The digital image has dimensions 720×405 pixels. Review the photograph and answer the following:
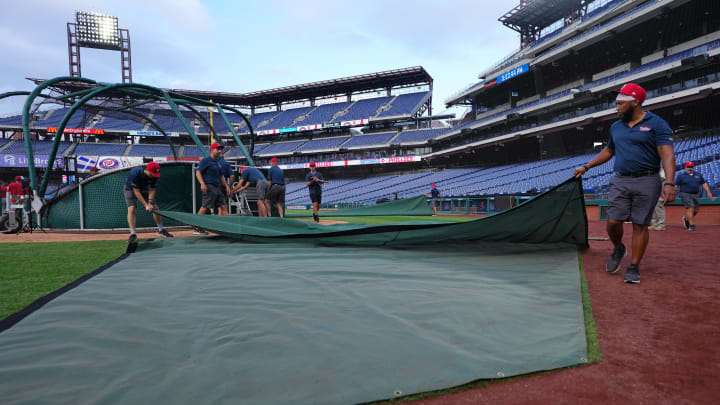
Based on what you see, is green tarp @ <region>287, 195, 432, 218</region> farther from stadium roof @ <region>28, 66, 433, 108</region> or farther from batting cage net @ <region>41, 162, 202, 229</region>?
stadium roof @ <region>28, 66, 433, 108</region>

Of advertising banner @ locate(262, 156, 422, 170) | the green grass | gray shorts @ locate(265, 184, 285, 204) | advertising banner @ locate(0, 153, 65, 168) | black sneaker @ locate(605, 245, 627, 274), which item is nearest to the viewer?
the green grass

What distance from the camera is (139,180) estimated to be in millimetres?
5219

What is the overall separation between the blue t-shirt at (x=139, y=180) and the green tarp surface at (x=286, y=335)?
118 inches

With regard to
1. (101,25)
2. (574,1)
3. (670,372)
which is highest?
(101,25)

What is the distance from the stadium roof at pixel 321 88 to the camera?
35406 mm

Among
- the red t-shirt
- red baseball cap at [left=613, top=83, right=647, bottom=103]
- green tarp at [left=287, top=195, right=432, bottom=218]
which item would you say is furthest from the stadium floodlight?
red baseball cap at [left=613, top=83, right=647, bottom=103]

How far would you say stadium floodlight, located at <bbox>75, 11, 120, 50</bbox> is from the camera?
3541 centimetres

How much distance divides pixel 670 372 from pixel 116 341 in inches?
87.0

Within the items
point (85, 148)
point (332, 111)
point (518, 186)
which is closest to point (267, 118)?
point (332, 111)

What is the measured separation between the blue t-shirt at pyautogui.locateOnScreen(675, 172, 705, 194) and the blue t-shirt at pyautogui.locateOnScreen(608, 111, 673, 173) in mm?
6266

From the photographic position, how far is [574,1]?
24.9m

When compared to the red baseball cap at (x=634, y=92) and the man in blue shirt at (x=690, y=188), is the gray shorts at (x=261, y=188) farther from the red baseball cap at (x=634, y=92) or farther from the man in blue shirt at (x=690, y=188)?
the man in blue shirt at (x=690, y=188)

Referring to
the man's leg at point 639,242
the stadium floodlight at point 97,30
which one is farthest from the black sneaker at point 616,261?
the stadium floodlight at point 97,30

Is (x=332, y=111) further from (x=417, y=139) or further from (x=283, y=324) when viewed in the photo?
(x=283, y=324)
